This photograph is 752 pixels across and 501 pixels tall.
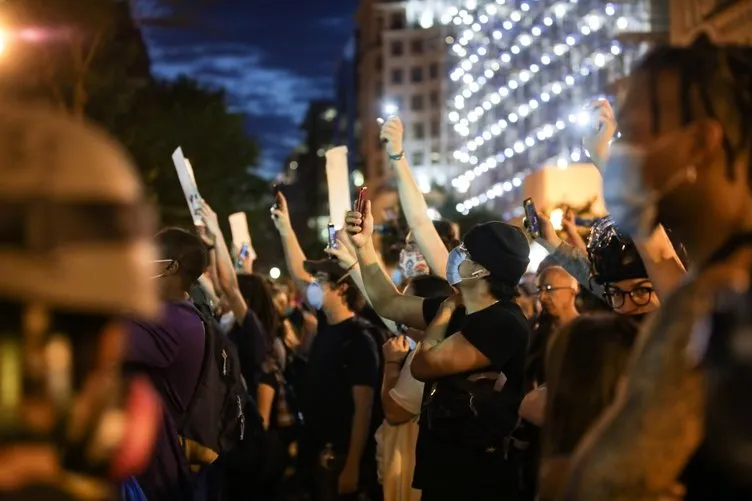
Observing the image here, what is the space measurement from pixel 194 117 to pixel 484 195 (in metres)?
32.8

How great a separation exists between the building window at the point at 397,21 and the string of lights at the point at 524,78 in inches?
893

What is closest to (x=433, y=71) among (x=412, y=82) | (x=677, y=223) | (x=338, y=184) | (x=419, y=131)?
(x=412, y=82)

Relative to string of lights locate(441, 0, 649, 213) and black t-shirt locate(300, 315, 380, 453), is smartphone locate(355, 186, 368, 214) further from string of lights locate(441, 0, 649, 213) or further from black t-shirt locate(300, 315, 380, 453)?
string of lights locate(441, 0, 649, 213)

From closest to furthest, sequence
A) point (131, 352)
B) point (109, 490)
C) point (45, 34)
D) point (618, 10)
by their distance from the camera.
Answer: point (109, 490)
point (131, 352)
point (45, 34)
point (618, 10)

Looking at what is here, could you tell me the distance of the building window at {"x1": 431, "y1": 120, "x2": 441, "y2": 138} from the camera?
106m

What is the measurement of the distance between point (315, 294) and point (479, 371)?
3.56 m

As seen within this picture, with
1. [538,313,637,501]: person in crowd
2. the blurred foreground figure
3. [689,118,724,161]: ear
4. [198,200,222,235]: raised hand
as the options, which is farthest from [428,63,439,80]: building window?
the blurred foreground figure

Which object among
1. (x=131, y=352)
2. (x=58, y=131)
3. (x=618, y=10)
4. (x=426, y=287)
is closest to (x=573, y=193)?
(x=426, y=287)

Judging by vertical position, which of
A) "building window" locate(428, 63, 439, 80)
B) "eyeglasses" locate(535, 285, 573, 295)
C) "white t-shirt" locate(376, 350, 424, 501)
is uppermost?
"building window" locate(428, 63, 439, 80)

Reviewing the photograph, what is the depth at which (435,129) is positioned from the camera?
10594 centimetres

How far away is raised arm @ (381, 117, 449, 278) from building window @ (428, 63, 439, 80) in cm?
10226

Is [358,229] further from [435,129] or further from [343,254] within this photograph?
[435,129]

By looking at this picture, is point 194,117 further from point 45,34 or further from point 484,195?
point 484,195

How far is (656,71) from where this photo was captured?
8.77 ft
